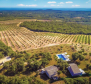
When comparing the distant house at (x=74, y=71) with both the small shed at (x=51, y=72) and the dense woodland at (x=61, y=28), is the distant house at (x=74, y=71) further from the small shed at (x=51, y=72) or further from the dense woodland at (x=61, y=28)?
the dense woodland at (x=61, y=28)

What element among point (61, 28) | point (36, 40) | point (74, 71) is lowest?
point (74, 71)

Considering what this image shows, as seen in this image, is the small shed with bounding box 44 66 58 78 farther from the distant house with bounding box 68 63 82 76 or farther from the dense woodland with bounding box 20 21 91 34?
the dense woodland with bounding box 20 21 91 34

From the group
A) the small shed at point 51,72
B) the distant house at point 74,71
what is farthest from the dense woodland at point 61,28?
the small shed at point 51,72

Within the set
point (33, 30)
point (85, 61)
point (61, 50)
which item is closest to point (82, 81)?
point (85, 61)

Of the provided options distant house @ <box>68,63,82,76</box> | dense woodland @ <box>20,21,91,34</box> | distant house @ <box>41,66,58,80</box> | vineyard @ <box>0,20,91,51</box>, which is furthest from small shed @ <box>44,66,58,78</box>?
dense woodland @ <box>20,21,91,34</box>

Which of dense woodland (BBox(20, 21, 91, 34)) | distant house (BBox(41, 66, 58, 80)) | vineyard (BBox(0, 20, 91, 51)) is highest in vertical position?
dense woodland (BBox(20, 21, 91, 34))

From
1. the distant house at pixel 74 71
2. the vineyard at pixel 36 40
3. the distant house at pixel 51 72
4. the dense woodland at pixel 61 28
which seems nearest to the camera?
the distant house at pixel 51 72

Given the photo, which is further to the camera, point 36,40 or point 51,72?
point 36,40

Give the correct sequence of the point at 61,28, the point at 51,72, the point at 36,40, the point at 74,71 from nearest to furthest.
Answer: the point at 51,72, the point at 74,71, the point at 36,40, the point at 61,28

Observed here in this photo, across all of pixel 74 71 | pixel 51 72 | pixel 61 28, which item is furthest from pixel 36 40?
pixel 61 28

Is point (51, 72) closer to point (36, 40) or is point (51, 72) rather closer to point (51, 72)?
point (51, 72)

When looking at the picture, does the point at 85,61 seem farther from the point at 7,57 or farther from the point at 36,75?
the point at 7,57

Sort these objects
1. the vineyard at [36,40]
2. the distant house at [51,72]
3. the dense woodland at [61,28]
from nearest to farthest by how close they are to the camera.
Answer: the distant house at [51,72], the vineyard at [36,40], the dense woodland at [61,28]
